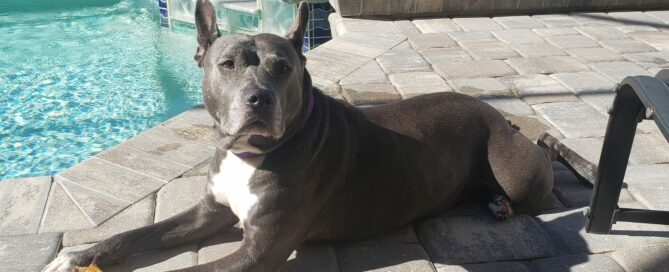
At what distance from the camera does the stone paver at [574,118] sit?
498 cm

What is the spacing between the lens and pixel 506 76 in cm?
612

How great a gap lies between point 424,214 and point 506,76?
2.96m

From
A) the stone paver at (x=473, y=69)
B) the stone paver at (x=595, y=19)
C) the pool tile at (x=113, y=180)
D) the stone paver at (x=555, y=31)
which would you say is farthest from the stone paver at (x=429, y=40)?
the pool tile at (x=113, y=180)

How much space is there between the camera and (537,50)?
22.8 feet

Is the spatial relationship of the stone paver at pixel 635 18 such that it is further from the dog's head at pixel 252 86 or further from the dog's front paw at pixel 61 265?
the dog's front paw at pixel 61 265

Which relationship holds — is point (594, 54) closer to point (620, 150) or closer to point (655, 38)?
point (655, 38)

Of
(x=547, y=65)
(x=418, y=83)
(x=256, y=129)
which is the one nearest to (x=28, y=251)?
(x=256, y=129)

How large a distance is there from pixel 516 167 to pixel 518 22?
15.9ft

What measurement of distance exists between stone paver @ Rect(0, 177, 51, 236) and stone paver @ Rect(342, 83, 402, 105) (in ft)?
8.44

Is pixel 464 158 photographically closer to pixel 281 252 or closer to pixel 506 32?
pixel 281 252

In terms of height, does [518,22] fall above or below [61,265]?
above

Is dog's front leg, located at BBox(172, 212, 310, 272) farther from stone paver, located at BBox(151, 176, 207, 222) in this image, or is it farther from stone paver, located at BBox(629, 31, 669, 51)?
stone paver, located at BBox(629, 31, 669, 51)

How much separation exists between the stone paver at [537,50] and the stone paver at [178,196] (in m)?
4.26

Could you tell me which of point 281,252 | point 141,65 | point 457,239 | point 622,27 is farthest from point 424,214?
point 141,65
